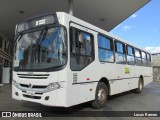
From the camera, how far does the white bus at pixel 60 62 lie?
5562 mm

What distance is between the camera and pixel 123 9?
14.4m

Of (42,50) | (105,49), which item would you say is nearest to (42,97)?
(42,50)

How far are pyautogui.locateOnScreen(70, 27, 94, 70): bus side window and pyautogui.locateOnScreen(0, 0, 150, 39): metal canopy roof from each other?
7.08m

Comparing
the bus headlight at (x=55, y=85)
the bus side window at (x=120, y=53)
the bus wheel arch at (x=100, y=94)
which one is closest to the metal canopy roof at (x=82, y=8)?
the bus side window at (x=120, y=53)

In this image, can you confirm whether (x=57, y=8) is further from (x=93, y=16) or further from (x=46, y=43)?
(x=46, y=43)

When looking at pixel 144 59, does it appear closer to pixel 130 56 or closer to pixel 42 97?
pixel 130 56

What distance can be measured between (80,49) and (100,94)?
1979 millimetres

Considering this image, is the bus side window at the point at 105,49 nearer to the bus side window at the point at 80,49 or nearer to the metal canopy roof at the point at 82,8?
Result: the bus side window at the point at 80,49

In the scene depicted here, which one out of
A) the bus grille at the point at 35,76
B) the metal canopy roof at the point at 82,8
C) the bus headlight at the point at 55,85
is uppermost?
the metal canopy roof at the point at 82,8

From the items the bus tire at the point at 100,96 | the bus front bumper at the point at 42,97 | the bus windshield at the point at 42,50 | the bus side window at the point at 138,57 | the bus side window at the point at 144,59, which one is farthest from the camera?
the bus side window at the point at 144,59

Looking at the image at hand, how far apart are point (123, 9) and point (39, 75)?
33.9 feet

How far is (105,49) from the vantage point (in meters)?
7.86

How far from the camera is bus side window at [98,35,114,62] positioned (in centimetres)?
749

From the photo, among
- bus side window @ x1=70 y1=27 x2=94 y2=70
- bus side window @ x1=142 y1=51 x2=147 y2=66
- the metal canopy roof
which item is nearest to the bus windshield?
bus side window @ x1=70 y1=27 x2=94 y2=70
